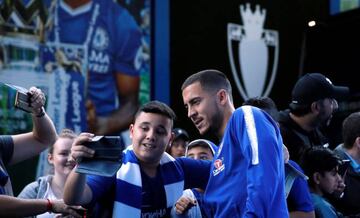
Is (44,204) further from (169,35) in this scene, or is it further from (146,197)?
(169,35)

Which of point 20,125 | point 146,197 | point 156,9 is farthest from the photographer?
point 156,9

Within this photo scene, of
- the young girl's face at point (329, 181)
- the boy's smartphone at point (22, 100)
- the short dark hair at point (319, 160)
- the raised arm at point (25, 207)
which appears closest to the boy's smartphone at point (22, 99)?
the boy's smartphone at point (22, 100)

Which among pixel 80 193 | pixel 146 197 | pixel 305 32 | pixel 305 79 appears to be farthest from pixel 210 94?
pixel 305 32

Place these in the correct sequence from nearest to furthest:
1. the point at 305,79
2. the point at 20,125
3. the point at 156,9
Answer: the point at 305,79, the point at 20,125, the point at 156,9

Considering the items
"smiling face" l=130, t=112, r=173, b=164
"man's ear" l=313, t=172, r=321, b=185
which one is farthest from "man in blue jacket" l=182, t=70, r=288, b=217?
"man's ear" l=313, t=172, r=321, b=185

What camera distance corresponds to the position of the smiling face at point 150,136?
11.1 ft

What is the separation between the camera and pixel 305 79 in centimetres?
461

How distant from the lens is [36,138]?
4.02 metres

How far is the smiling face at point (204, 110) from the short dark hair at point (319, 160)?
1153 mm

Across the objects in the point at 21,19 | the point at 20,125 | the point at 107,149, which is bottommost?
the point at 20,125

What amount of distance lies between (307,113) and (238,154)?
153 centimetres

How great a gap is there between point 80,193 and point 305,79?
2.13 metres

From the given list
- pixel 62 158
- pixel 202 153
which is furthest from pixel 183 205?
pixel 62 158

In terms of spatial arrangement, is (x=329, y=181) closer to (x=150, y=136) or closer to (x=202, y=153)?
(x=202, y=153)
